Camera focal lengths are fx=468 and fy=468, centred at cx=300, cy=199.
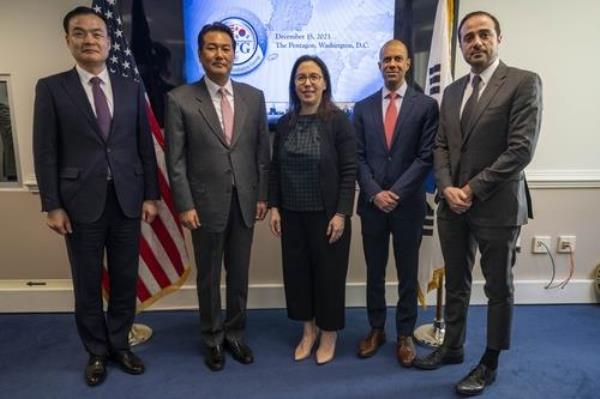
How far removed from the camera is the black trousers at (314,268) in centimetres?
230

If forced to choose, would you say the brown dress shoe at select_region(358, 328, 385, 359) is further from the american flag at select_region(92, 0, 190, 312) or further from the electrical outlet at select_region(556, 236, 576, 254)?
the electrical outlet at select_region(556, 236, 576, 254)

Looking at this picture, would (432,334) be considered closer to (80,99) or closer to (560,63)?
(560,63)

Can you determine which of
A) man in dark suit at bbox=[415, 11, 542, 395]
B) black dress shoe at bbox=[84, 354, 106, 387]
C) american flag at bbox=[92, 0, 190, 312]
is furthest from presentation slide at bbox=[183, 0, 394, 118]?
black dress shoe at bbox=[84, 354, 106, 387]

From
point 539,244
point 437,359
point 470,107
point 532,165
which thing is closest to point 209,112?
point 470,107

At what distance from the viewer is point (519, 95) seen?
1913mm

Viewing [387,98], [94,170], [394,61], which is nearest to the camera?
[94,170]

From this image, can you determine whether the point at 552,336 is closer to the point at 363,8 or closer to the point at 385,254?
the point at 385,254

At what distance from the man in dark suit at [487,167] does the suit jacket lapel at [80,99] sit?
155cm

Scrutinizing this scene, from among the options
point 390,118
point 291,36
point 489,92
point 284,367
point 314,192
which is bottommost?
point 284,367

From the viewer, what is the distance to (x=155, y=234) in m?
2.64

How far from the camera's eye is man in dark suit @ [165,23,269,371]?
2.15 meters

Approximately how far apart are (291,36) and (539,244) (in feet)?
6.96

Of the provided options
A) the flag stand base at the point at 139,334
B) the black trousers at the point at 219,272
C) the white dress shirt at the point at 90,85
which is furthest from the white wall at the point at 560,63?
the flag stand base at the point at 139,334

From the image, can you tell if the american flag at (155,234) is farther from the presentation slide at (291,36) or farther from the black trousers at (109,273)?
the presentation slide at (291,36)
